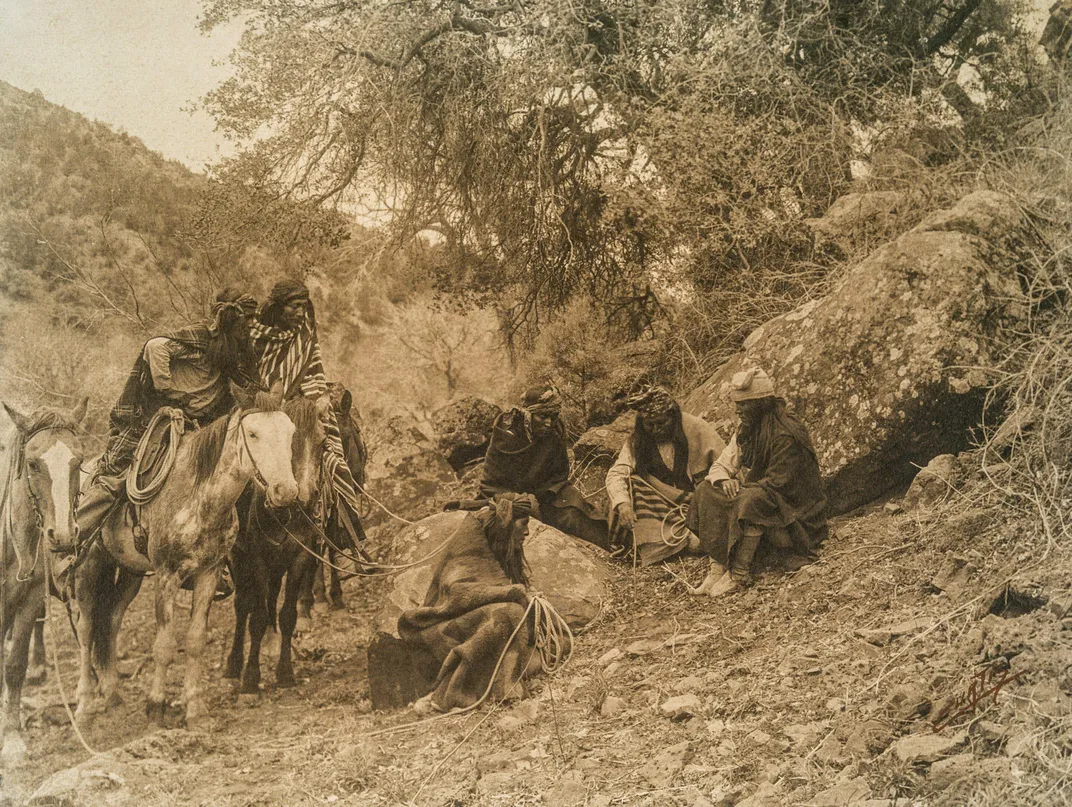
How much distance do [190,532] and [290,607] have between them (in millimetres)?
598

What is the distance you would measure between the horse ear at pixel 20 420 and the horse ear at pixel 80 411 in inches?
10.3

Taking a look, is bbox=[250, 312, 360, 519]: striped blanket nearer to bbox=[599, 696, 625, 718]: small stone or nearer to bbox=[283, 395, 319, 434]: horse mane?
bbox=[283, 395, 319, 434]: horse mane

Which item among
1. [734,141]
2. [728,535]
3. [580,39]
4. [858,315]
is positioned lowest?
[728,535]

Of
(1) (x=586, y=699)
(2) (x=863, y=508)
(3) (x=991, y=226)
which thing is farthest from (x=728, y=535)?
(3) (x=991, y=226)

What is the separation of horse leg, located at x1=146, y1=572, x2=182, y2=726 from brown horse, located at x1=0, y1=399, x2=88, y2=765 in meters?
0.60

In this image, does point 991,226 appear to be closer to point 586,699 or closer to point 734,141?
point 734,141

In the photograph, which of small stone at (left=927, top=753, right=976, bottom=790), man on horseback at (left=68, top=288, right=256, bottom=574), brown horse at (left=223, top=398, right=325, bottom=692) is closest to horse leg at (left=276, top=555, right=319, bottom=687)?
brown horse at (left=223, top=398, right=325, bottom=692)

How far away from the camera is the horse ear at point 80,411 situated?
17.4 feet

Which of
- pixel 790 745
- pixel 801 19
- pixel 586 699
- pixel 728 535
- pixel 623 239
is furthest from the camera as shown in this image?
pixel 801 19

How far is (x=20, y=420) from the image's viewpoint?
5.40 metres

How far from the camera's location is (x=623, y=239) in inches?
224

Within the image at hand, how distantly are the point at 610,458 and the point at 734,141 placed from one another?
1937 mm

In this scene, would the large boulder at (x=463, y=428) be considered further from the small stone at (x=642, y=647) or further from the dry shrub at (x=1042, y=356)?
the dry shrub at (x=1042, y=356)

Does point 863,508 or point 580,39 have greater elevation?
point 580,39
